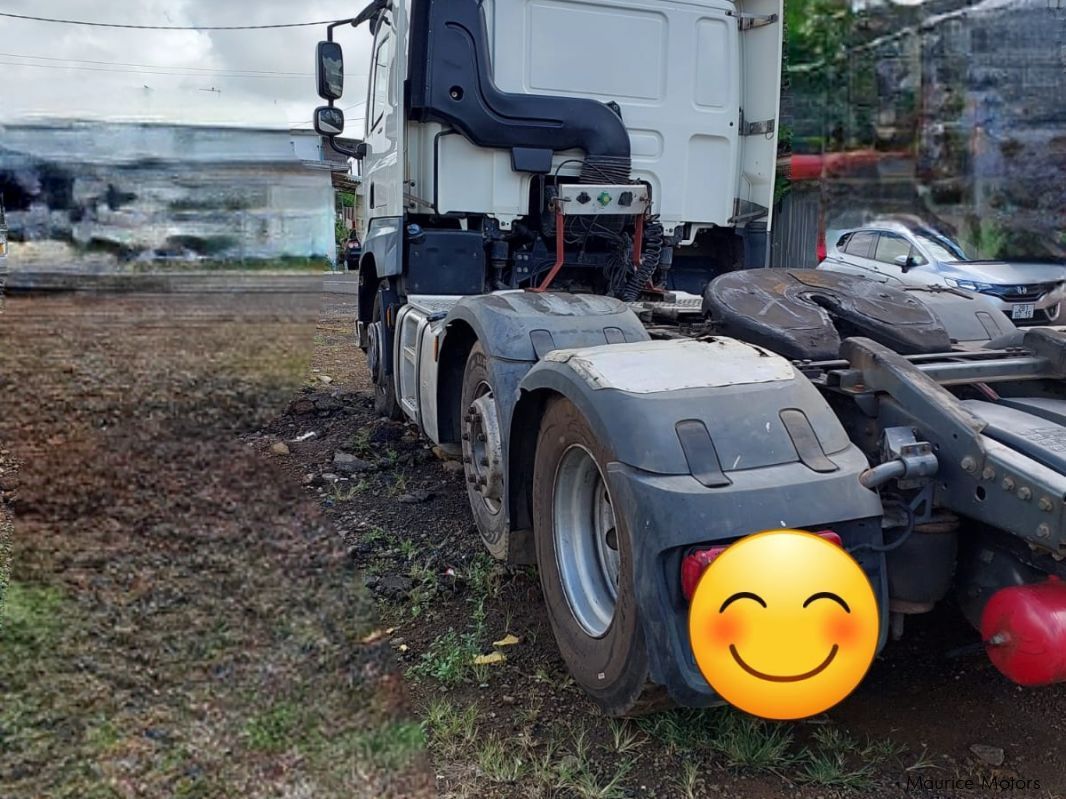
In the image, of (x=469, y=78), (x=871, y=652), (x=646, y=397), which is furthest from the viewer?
(x=469, y=78)

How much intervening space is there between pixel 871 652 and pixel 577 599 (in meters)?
1.09

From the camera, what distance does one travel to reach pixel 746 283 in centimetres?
330

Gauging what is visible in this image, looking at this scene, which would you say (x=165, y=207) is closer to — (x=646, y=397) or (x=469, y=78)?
(x=469, y=78)

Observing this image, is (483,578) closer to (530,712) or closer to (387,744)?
(530,712)

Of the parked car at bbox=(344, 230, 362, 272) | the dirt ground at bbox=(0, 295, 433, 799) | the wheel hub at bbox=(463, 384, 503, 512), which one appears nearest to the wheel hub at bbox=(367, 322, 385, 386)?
the dirt ground at bbox=(0, 295, 433, 799)

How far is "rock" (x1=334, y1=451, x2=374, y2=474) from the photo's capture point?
527 centimetres

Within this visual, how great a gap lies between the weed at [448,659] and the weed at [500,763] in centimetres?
42

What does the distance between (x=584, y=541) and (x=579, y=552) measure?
0.04m

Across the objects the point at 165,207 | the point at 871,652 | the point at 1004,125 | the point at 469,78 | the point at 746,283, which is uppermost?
the point at 469,78

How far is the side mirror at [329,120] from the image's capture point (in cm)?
605

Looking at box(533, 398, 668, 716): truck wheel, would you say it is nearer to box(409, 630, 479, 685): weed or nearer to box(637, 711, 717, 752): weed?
box(637, 711, 717, 752): weed

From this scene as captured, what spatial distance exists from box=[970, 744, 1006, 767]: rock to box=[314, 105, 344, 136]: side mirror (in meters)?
5.25

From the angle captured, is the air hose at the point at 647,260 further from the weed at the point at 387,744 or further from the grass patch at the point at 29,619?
the grass patch at the point at 29,619

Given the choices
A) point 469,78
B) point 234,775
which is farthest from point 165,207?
point 234,775
